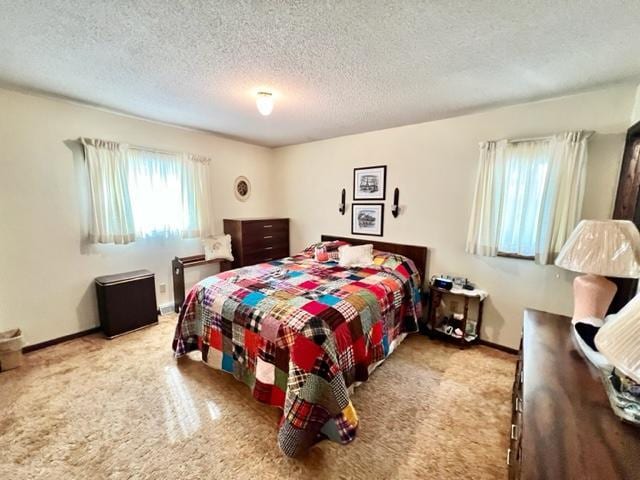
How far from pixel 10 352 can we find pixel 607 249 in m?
4.35

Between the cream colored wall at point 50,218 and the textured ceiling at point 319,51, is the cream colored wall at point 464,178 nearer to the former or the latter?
the textured ceiling at point 319,51

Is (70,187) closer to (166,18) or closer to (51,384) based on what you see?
(51,384)

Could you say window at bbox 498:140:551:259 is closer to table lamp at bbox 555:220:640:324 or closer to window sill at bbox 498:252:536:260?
window sill at bbox 498:252:536:260

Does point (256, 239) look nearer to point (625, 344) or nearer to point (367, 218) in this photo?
point (367, 218)

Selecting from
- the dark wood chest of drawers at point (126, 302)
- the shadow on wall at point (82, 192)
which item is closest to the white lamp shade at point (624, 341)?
the dark wood chest of drawers at point (126, 302)

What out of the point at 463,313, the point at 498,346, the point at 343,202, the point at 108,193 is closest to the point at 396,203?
the point at 343,202

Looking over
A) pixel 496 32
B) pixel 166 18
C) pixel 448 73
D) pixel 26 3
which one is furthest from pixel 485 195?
pixel 26 3

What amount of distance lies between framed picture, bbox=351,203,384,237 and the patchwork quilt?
0.76 meters

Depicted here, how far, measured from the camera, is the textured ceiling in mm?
1310

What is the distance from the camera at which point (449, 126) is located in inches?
114

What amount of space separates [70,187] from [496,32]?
12.3ft

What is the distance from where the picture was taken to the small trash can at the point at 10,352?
7.32 feet

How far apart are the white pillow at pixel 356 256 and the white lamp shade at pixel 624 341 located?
7.65 feet

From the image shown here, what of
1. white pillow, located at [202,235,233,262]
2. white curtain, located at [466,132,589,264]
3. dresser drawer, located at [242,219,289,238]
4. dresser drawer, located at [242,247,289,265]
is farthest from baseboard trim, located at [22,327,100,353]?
white curtain, located at [466,132,589,264]
